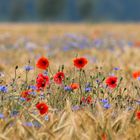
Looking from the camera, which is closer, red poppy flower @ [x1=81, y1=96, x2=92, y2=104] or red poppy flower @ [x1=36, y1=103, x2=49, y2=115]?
red poppy flower @ [x1=36, y1=103, x2=49, y2=115]

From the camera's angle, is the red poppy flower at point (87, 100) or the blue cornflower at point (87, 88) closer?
the red poppy flower at point (87, 100)

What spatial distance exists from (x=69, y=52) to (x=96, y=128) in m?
7.53

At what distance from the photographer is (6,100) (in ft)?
12.3

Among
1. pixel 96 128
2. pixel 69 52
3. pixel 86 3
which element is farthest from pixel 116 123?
pixel 86 3

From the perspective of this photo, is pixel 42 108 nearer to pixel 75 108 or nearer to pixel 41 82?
pixel 75 108

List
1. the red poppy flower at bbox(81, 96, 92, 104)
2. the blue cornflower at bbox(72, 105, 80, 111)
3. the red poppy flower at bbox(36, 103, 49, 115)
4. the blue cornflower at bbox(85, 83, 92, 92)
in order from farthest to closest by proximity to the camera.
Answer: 1. the blue cornflower at bbox(85, 83, 92, 92)
2. the red poppy flower at bbox(81, 96, 92, 104)
3. the blue cornflower at bbox(72, 105, 80, 111)
4. the red poppy flower at bbox(36, 103, 49, 115)

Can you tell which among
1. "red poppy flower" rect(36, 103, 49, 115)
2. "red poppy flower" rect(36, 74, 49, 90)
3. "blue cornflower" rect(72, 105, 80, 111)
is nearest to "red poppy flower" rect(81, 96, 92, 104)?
"blue cornflower" rect(72, 105, 80, 111)

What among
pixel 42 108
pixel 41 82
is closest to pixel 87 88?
pixel 41 82

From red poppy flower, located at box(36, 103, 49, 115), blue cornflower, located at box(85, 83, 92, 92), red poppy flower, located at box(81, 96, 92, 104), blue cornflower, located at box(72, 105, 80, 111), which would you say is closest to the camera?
red poppy flower, located at box(36, 103, 49, 115)

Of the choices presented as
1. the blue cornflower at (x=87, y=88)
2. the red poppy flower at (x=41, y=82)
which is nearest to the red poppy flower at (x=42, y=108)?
the red poppy flower at (x=41, y=82)

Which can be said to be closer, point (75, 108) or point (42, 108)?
point (42, 108)

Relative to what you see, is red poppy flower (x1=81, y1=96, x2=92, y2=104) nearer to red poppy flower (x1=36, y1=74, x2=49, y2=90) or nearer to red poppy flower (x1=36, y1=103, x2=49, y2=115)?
red poppy flower (x1=36, y1=74, x2=49, y2=90)

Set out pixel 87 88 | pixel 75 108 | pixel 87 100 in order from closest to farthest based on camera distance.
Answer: pixel 75 108 < pixel 87 100 < pixel 87 88

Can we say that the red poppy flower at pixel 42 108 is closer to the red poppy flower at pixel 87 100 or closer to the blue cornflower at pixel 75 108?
the blue cornflower at pixel 75 108
